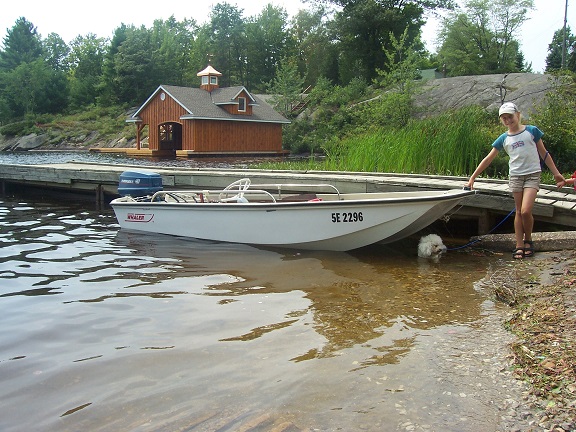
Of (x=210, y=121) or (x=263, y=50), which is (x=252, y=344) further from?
(x=263, y=50)

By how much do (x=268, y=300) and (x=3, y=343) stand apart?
2.63 m

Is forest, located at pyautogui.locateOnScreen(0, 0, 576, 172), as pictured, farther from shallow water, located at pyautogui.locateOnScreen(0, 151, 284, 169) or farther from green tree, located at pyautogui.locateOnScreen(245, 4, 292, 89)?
shallow water, located at pyautogui.locateOnScreen(0, 151, 284, 169)

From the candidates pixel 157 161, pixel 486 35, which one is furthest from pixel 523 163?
pixel 486 35

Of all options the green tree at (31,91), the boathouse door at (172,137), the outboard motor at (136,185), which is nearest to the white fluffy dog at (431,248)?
the outboard motor at (136,185)

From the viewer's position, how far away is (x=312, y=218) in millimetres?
8391

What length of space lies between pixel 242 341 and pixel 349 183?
6.16 m

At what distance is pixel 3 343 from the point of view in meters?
4.81

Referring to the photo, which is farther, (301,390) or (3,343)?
(3,343)

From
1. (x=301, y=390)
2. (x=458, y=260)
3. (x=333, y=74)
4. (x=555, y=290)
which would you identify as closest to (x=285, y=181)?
(x=458, y=260)

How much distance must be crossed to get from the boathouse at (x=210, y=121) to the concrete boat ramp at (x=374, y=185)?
21786 mm

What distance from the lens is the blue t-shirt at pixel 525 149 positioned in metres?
6.92

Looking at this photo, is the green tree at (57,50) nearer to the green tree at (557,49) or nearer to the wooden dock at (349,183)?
the green tree at (557,49)

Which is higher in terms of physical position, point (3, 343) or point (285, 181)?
point (285, 181)

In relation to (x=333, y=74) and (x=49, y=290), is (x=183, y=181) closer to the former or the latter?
(x=49, y=290)
